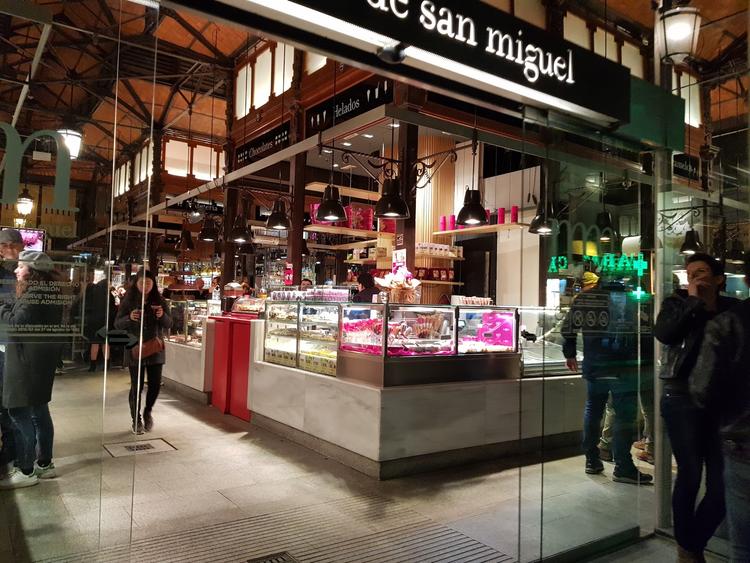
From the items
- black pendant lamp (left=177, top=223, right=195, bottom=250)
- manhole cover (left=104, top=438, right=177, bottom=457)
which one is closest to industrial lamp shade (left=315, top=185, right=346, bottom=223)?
manhole cover (left=104, top=438, right=177, bottom=457)

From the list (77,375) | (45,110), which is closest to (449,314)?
(77,375)

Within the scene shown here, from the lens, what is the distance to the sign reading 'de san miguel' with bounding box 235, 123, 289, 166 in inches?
387

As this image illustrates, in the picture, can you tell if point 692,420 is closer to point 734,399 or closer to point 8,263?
point 734,399

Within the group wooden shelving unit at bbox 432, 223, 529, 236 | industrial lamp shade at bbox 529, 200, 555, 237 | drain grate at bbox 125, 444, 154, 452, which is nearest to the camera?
industrial lamp shade at bbox 529, 200, 555, 237

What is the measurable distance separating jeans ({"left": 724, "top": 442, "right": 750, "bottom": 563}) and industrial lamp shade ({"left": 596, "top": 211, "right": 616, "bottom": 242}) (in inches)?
64.0

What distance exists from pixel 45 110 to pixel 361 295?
15.4ft

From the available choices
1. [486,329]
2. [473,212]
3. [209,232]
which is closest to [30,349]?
[486,329]

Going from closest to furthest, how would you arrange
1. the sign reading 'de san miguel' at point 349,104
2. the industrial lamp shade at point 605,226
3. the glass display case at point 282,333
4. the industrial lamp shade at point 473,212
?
the industrial lamp shade at point 605,226
the glass display case at point 282,333
the industrial lamp shade at point 473,212
the sign reading 'de san miguel' at point 349,104

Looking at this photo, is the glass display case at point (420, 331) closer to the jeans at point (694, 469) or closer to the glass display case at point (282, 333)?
the glass display case at point (282, 333)

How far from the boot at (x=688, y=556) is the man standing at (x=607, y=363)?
587 mm

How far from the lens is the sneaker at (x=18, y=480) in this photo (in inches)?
110

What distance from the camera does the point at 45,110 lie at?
2586 millimetres

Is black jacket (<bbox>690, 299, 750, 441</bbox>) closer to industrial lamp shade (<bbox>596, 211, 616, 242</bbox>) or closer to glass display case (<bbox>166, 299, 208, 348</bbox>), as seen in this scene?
industrial lamp shade (<bbox>596, 211, 616, 242</bbox>)

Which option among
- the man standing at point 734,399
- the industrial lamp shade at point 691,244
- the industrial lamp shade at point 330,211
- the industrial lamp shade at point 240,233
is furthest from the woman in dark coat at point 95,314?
the industrial lamp shade at point 240,233
